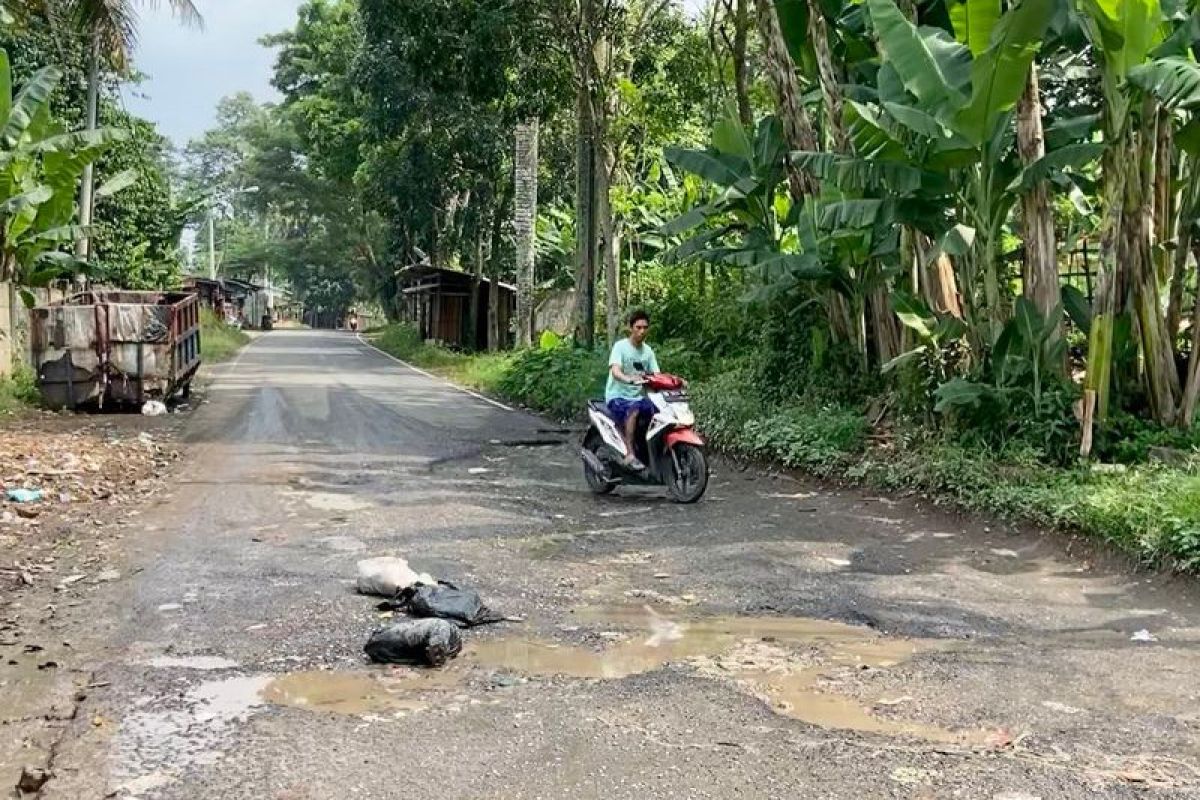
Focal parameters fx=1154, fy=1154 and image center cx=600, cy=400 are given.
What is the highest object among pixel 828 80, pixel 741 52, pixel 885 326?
pixel 741 52

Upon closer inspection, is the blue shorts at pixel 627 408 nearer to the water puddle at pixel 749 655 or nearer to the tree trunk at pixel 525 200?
the water puddle at pixel 749 655

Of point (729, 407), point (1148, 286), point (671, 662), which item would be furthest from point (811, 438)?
point (671, 662)

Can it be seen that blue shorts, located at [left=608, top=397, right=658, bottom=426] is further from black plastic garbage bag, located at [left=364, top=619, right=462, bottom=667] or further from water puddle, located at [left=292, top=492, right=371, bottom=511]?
black plastic garbage bag, located at [left=364, top=619, right=462, bottom=667]

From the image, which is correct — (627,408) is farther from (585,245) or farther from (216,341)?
(216,341)

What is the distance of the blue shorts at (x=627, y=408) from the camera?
1022cm

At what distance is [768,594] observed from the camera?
684 cm

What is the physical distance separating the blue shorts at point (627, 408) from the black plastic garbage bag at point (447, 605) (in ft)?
13.1

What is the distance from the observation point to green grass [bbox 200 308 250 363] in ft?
111

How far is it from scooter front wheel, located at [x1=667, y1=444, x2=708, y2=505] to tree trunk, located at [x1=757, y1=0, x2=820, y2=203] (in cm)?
435

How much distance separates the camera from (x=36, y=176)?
17859 mm

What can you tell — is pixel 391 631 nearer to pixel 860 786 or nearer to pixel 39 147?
pixel 860 786

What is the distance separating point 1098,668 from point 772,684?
1612 millimetres

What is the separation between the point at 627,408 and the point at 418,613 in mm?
4349

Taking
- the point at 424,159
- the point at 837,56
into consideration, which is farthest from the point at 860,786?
the point at 424,159
